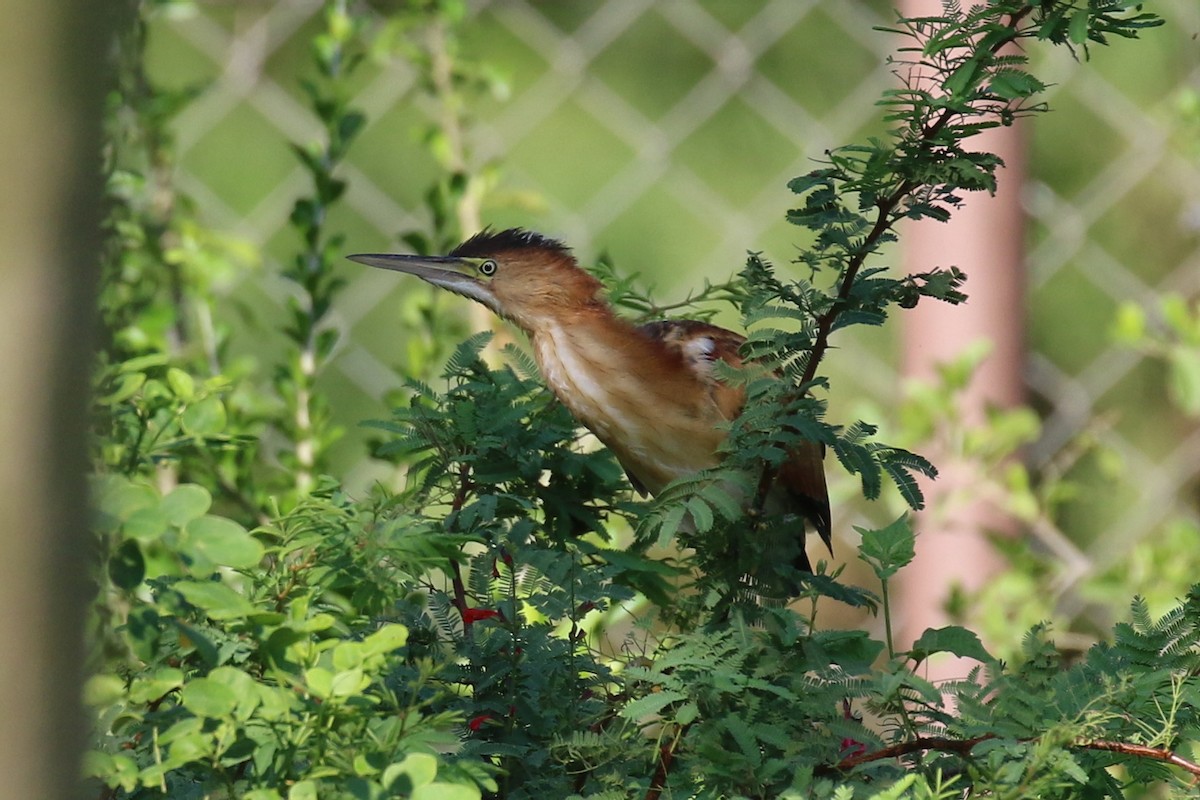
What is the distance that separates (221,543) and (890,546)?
19.1 inches

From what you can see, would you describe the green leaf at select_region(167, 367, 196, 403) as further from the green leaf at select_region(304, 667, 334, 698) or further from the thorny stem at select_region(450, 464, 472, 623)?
the green leaf at select_region(304, 667, 334, 698)

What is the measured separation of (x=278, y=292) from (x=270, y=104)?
1.27ft

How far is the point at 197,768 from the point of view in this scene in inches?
37.0

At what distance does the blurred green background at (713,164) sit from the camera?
118 inches

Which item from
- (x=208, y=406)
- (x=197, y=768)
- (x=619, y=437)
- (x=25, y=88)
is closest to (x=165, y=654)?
(x=197, y=768)

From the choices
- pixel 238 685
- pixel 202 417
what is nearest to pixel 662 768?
pixel 238 685

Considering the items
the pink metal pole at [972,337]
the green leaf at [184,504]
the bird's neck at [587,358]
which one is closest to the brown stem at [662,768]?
A: the green leaf at [184,504]

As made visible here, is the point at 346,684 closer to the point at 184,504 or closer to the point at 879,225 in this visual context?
the point at 184,504

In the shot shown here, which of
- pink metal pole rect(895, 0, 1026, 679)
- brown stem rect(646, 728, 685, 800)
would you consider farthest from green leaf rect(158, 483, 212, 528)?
pink metal pole rect(895, 0, 1026, 679)

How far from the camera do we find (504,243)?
175 centimetres

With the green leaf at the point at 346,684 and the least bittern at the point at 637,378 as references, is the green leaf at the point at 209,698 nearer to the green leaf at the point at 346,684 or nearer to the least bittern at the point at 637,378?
the green leaf at the point at 346,684

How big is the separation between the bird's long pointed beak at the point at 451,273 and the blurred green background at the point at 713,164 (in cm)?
114

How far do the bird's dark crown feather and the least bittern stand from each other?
1.0 inches

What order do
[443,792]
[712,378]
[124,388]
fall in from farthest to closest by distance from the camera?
[712,378]
[124,388]
[443,792]
